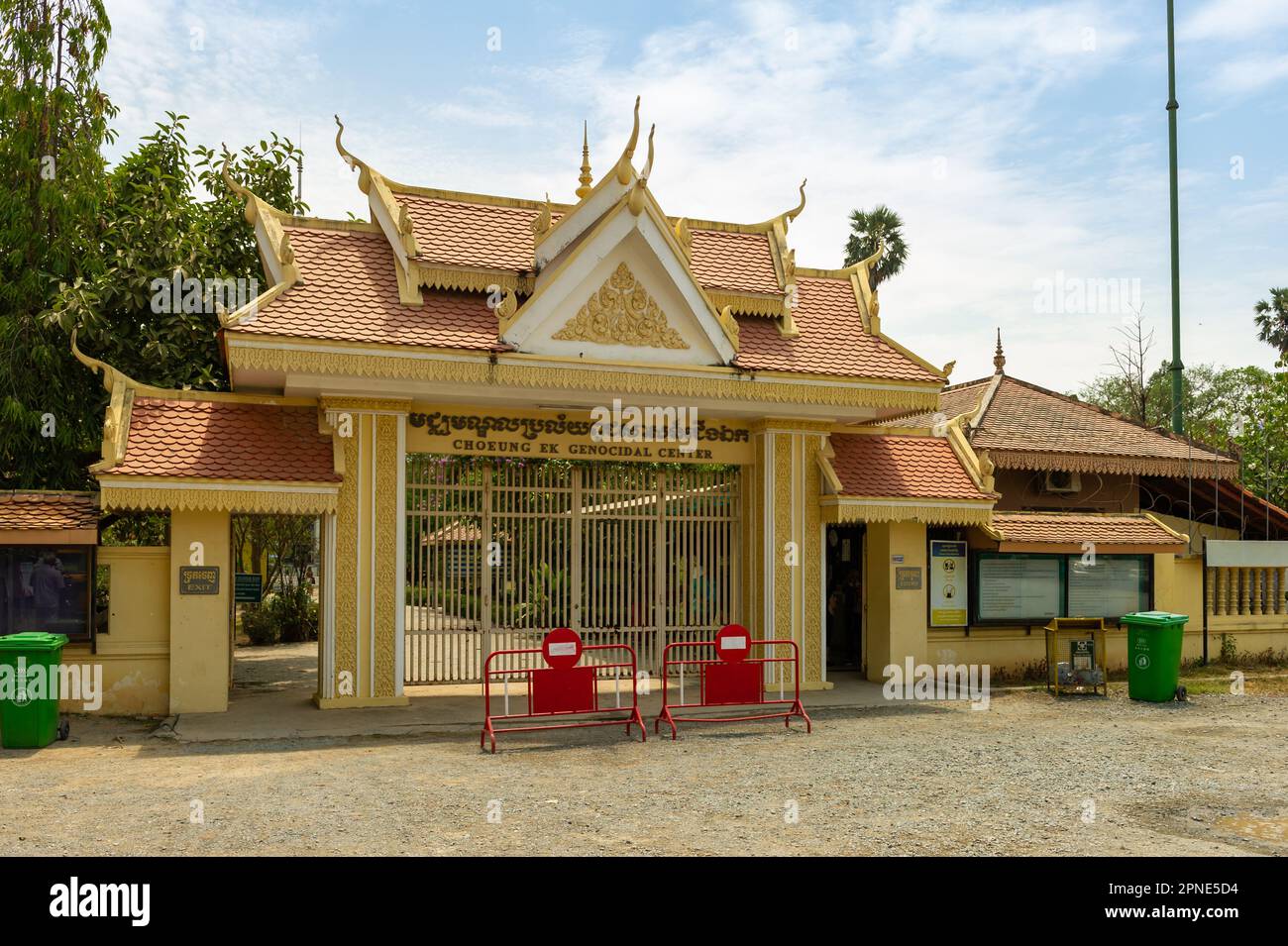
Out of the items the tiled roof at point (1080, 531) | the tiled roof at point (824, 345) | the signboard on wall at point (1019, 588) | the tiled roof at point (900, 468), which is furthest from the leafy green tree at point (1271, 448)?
the tiled roof at point (824, 345)

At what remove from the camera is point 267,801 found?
7.86 m

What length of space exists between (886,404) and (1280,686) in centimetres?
720

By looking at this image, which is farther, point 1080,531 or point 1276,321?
point 1276,321

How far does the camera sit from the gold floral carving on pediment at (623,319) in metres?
12.6

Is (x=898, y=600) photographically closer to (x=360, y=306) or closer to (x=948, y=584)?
(x=948, y=584)

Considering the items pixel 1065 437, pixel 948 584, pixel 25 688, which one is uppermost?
pixel 1065 437

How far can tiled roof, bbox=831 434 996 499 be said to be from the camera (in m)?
14.1

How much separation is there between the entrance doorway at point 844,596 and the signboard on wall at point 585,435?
2.78 m

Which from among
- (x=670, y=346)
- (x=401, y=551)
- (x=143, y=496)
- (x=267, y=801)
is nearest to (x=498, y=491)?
(x=401, y=551)

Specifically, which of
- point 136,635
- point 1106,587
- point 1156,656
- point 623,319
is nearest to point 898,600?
point 1156,656

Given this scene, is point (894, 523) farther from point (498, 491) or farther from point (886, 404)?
point (498, 491)

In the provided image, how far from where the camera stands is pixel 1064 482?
1856cm

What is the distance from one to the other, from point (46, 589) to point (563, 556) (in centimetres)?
567

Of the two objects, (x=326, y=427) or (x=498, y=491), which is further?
(x=498, y=491)
